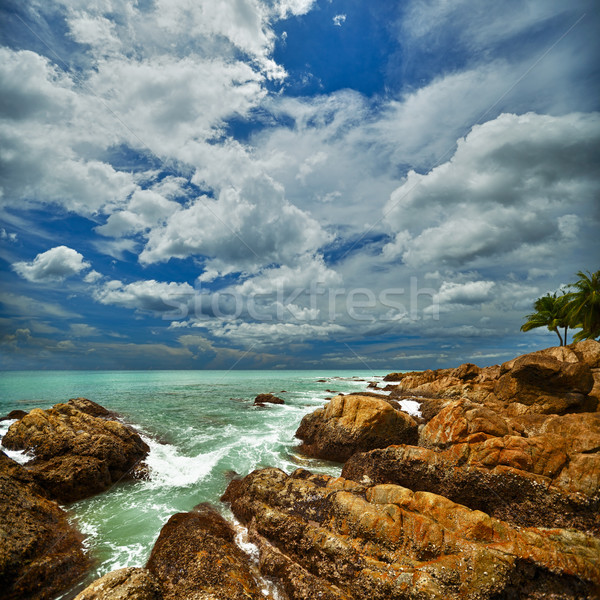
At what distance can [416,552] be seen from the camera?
6711 millimetres

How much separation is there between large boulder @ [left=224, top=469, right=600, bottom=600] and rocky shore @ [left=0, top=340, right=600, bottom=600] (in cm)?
3

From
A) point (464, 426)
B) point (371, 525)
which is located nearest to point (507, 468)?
point (464, 426)

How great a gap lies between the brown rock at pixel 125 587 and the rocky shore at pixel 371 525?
0.10 ft

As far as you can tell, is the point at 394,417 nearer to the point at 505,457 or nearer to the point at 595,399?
the point at 505,457

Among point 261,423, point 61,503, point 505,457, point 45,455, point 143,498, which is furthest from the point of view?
point 261,423

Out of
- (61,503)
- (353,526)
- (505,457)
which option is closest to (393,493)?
(353,526)

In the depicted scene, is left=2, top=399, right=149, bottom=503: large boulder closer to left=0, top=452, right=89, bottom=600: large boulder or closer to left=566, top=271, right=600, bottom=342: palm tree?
left=0, top=452, right=89, bottom=600: large boulder

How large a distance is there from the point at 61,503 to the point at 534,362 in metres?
25.7

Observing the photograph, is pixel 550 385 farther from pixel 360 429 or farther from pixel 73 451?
pixel 73 451

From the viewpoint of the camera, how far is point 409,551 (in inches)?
265

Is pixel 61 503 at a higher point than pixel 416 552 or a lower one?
lower

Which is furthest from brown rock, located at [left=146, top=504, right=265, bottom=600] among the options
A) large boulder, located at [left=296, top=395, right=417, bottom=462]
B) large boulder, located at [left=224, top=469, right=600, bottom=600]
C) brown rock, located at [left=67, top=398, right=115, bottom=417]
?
brown rock, located at [left=67, top=398, right=115, bottom=417]

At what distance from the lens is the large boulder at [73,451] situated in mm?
11945

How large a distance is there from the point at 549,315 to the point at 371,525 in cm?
5255
